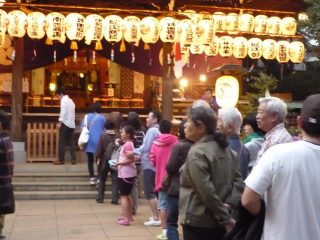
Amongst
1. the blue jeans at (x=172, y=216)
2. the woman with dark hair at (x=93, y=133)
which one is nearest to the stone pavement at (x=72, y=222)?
the woman with dark hair at (x=93, y=133)

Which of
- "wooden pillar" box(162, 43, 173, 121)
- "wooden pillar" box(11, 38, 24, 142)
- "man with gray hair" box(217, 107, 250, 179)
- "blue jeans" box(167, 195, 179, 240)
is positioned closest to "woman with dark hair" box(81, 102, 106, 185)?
"wooden pillar" box(11, 38, 24, 142)

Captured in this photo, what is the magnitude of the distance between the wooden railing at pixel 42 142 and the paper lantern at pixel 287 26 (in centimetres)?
721

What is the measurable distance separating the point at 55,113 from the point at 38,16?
161 inches

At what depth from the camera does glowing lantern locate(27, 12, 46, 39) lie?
43.4 feet

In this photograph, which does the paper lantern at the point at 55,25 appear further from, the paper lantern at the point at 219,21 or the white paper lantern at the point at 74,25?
the paper lantern at the point at 219,21

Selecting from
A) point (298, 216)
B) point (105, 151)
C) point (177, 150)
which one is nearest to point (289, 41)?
point (105, 151)

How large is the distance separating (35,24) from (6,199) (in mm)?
7327

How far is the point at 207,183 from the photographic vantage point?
4.04 m

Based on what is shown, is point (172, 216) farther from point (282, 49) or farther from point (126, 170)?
point (282, 49)

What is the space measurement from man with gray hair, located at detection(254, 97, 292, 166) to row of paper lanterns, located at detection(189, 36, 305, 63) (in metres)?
10.8

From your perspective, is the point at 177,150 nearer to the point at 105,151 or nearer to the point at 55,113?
the point at 105,151

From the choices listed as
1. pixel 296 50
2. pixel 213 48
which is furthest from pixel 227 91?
pixel 296 50

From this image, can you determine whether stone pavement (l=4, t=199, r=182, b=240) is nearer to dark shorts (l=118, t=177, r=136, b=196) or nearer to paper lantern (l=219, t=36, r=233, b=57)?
dark shorts (l=118, t=177, r=136, b=196)

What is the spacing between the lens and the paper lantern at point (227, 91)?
14.9 meters
